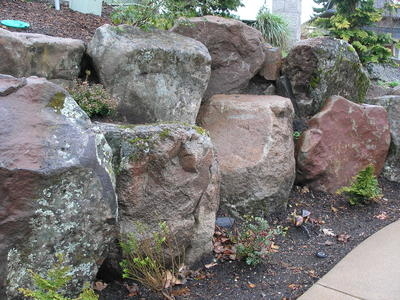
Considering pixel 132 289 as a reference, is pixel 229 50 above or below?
above

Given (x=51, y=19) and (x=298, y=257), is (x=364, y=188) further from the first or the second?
(x=51, y=19)

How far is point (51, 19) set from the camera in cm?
642

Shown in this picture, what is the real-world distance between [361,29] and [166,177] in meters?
7.02

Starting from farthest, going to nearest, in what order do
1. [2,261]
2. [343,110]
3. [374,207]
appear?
[343,110]
[374,207]
[2,261]

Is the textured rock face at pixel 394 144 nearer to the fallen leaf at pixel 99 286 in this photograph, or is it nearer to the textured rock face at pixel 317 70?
the textured rock face at pixel 317 70

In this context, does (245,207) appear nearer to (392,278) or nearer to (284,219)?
(284,219)

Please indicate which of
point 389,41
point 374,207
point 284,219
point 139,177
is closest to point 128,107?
point 139,177

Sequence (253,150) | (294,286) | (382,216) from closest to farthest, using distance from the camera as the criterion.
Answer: (294,286) → (253,150) → (382,216)

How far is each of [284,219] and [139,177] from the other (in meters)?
2.21

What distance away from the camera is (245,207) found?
4.85 metres

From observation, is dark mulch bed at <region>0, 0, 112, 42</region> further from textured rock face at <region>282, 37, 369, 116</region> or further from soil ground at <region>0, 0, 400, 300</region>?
textured rock face at <region>282, 37, 369, 116</region>

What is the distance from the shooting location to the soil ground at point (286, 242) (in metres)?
3.56

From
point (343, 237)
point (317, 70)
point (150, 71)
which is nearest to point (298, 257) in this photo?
point (343, 237)

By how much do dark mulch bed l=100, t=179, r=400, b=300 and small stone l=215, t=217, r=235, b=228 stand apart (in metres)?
0.50
